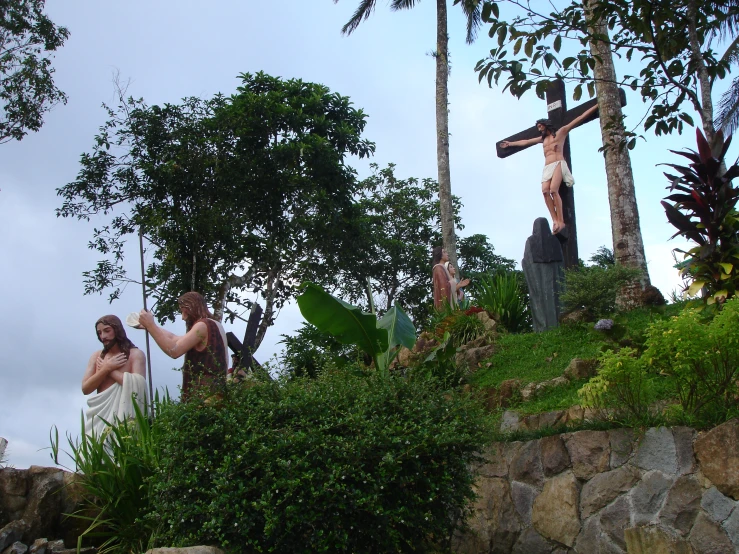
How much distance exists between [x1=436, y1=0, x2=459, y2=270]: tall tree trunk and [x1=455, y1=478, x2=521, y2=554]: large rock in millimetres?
10388

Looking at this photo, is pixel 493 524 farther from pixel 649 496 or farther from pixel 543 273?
pixel 543 273

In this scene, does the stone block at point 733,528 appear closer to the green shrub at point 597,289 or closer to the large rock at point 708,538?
the large rock at point 708,538

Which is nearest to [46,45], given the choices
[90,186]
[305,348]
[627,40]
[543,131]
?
[90,186]

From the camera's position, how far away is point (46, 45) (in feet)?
56.3

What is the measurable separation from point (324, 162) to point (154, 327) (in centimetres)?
1243

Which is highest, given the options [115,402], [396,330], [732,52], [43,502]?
[732,52]

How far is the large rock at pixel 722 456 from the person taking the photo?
5445mm

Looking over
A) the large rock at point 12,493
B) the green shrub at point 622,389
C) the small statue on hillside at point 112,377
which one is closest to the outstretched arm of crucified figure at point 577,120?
the green shrub at point 622,389

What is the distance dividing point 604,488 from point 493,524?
1.20 meters

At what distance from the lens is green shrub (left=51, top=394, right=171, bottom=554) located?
5637mm

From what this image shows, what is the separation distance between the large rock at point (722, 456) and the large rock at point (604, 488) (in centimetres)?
60

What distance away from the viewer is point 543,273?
11.7 meters

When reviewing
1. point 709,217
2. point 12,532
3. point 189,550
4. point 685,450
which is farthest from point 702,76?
point 12,532

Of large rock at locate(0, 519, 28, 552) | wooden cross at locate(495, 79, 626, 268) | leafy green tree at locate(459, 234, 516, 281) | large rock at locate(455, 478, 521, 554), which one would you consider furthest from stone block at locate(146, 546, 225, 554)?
leafy green tree at locate(459, 234, 516, 281)
